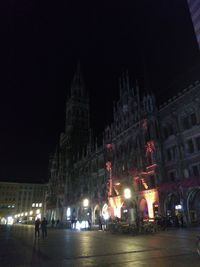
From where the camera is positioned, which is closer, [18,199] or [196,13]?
[196,13]

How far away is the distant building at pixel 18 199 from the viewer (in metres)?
138

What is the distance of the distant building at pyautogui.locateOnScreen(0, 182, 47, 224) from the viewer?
13825cm

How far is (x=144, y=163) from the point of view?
4219cm

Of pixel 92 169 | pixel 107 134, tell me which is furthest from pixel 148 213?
pixel 92 169

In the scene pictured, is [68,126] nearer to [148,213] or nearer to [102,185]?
[102,185]

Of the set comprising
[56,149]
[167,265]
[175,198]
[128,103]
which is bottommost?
[167,265]

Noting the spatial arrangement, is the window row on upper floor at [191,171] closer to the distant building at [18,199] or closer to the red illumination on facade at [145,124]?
the red illumination on facade at [145,124]

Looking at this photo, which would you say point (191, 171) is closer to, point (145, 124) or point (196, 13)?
point (145, 124)

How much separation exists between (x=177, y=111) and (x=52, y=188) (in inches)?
3041

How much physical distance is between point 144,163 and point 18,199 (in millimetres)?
120461

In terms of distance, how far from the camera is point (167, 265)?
9.30 metres

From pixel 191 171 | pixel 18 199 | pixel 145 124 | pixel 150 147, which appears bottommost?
pixel 191 171

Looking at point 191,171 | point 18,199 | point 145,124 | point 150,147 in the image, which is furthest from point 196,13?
point 18,199

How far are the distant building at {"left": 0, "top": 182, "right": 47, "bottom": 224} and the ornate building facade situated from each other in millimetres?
77777
